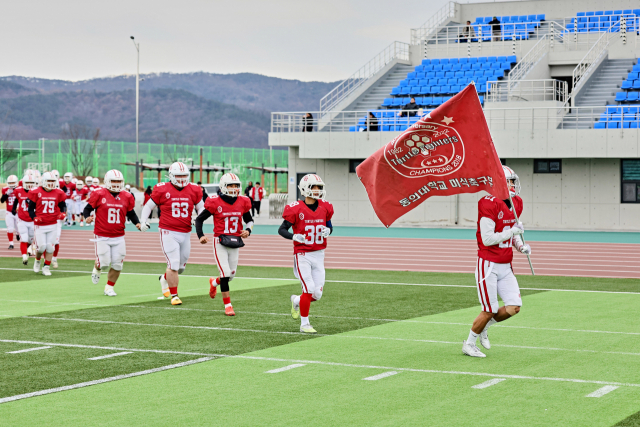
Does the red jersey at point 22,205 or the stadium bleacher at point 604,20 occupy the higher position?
the stadium bleacher at point 604,20

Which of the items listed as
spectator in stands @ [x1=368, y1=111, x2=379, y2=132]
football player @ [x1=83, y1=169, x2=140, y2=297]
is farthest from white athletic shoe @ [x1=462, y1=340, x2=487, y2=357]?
spectator in stands @ [x1=368, y1=111, x2=379, y2=132]

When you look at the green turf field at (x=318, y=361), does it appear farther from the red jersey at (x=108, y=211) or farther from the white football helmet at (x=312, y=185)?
the white football helmet at (x=312, y=185)

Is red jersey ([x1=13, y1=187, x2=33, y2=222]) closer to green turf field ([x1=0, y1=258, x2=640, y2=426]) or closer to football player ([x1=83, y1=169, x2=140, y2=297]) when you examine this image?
green turf field ([x1=0, y1=258, x2=640, y2=426])

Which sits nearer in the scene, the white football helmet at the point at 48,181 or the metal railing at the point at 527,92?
the white football helmet at the point at 48,181

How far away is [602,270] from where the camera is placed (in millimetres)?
19031

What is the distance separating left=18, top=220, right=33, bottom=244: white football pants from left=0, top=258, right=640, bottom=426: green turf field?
5.52 m

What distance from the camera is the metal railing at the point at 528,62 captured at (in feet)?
123

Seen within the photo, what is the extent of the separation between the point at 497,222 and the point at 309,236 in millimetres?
2707

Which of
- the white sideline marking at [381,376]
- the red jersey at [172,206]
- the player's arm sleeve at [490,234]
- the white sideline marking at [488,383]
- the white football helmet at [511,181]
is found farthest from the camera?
the red jersey at [172,206]

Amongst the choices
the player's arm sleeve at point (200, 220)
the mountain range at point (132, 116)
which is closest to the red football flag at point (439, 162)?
the player's arm sleeve at point (200, 220)

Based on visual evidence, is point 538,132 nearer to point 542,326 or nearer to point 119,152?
point 542,326

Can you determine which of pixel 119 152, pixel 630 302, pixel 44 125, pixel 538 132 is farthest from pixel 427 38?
pixel 44 125

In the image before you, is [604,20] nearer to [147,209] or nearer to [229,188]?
[147,209]

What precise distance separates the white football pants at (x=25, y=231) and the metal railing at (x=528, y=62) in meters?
22.1
